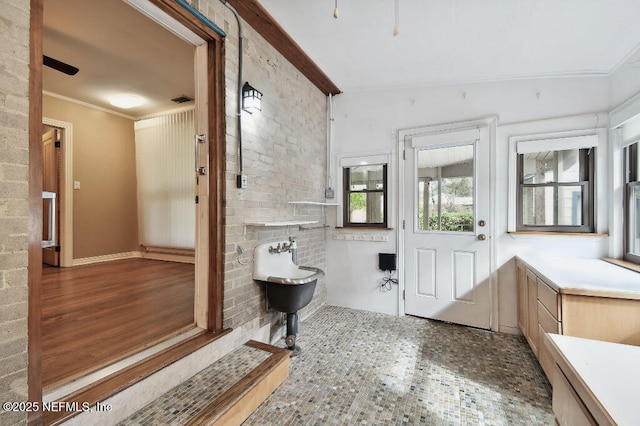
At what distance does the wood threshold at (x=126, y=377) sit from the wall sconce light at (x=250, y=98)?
5.68 feet

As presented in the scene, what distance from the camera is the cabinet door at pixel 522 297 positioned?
2.44 m

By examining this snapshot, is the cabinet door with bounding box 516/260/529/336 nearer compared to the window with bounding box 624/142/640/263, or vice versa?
the window with bounding box 624/142/640/263

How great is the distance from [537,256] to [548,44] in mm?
1884

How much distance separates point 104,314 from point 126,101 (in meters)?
3.33

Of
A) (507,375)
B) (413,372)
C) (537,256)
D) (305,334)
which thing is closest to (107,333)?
(305,334)

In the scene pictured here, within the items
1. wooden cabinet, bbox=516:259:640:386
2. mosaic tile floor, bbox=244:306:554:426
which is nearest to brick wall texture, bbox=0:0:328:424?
mosaic tile floor, bbox=244:306:554:426

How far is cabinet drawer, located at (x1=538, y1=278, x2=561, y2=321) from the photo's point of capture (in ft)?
5.62

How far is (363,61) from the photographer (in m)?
2.76

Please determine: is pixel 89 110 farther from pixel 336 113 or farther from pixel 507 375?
pixel 507 375

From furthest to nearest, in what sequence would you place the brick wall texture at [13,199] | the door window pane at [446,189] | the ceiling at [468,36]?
1. the door window pane at [446,189]
2. the ceiling at [468,36]
3. the brick wall texture at [13,199]

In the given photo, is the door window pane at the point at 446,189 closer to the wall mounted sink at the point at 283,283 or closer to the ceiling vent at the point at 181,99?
the wall mounted sink at the point at 283,283

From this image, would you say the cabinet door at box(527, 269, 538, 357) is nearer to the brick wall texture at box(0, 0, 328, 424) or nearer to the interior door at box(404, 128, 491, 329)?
the interior door at box(404, 128, 491, 329)

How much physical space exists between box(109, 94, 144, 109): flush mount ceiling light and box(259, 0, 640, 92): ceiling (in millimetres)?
3016

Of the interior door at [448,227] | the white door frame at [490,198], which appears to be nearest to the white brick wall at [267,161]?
the white door frame at [490,198]
